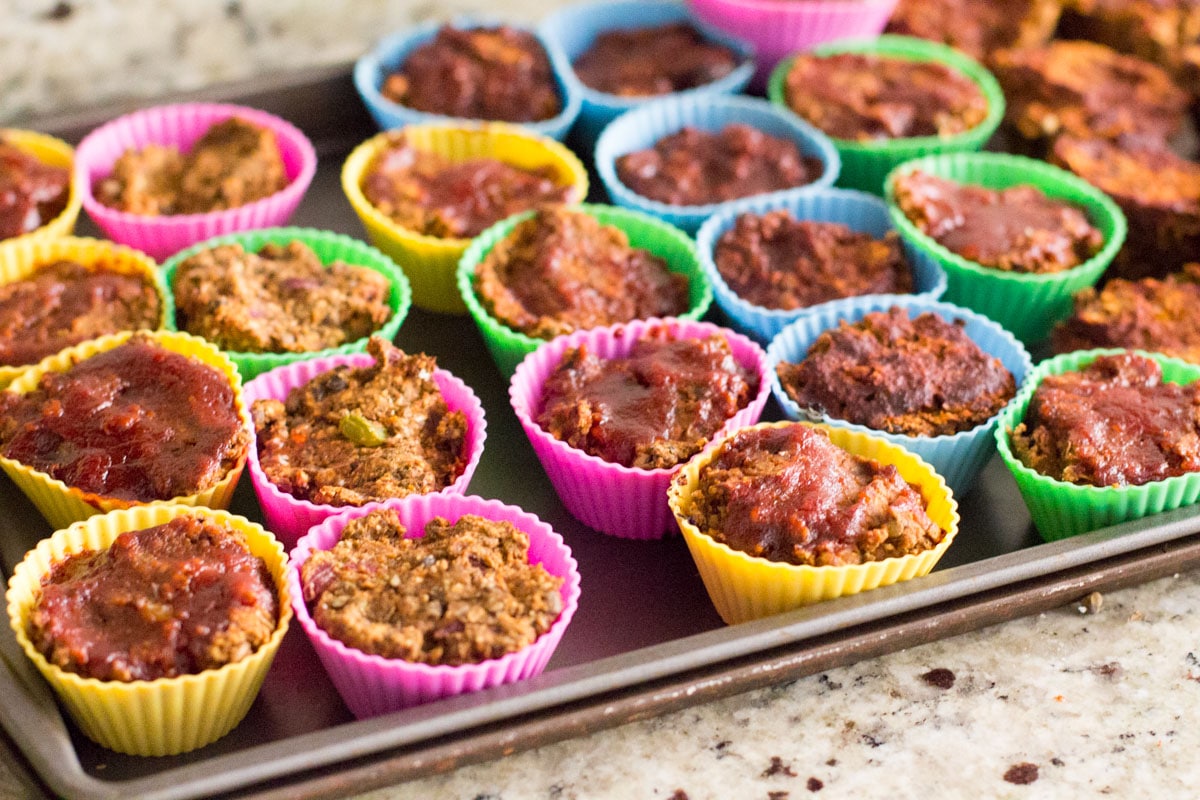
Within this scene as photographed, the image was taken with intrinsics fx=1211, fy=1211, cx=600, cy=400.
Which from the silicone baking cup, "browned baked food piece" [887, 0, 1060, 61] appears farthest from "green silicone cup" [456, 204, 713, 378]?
"browned baked food piece" [887, 0, 1060, 61]

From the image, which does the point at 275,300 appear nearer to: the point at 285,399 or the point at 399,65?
the point at 285,399

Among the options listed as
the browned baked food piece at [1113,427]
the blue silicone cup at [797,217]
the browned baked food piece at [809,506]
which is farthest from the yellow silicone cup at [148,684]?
the browned baked food piece at [1113,427]

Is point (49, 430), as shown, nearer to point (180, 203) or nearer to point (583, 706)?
point (180, 203)

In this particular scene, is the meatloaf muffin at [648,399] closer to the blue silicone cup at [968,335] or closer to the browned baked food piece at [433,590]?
the blue silicone cup at [968,335]

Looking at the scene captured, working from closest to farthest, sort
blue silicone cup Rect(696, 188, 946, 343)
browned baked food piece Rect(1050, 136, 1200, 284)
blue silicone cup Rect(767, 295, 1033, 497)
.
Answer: blue silicone cup Rect(767, 295, 1033, 497) → blue silicone cup Rect(696, 188, 946, 343) → browned baked food piece Rect(1050, 136, 1200, 284)

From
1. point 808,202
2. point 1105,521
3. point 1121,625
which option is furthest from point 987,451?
point 808,202

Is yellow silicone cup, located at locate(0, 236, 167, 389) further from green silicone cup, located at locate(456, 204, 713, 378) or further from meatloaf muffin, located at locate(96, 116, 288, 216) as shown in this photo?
green silicone cup, located at locate(456, 204, 713, 378)
